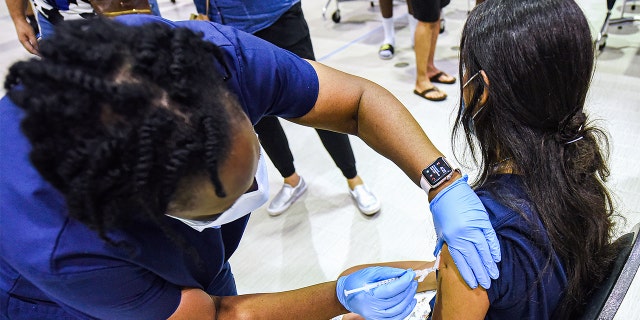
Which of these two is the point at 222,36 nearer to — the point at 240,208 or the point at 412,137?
the point at 240,208

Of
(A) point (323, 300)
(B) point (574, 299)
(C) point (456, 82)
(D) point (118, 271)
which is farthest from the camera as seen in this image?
(C) point (456, 82)

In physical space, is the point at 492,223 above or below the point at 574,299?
above

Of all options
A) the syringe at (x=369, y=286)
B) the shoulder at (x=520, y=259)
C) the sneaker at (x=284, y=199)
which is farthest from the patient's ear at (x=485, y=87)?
the sneaker at (x=284, y=199)

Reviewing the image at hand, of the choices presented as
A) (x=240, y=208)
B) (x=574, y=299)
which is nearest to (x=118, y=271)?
(x=240, y=208)

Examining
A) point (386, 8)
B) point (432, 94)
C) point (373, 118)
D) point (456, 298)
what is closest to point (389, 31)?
point (386, 8)

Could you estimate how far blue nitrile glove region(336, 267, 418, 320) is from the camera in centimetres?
94

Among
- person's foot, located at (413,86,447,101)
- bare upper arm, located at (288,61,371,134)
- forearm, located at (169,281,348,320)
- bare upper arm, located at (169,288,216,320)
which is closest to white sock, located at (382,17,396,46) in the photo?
person's foot, located at (413,86,447,101)

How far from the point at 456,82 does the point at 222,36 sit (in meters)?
2.29

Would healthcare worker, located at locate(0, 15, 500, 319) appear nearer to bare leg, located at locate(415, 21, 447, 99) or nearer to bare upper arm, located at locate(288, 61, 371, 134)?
bare upper arm, located at locate(288, 61, 371, 134)

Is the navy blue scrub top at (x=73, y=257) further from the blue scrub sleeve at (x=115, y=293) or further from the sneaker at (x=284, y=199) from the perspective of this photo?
the sneaker at (x=284, y=199)

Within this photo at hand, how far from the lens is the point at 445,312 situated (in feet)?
2.80

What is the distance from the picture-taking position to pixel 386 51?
3445 mm

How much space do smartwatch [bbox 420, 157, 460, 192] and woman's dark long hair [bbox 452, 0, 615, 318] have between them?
0.14 metres

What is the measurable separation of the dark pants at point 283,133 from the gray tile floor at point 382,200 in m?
0.21
